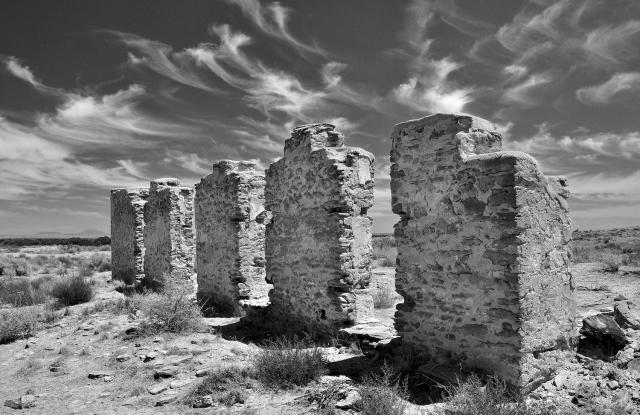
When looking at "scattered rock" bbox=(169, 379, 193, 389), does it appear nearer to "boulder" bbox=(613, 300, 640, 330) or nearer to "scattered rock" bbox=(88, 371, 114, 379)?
"scattered rock" bbox=(88, 371, 114, 379)

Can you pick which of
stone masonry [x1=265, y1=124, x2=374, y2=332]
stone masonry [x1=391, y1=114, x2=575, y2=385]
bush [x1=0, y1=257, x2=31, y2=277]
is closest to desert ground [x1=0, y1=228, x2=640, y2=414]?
stone masonry [x1=391, y1=114, x2=575, y2=385]

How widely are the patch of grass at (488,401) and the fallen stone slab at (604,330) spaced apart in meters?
1.80

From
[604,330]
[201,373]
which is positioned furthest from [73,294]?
[604,330]

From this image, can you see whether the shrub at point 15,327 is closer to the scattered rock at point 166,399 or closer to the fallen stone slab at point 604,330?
the scattered rock at point 166,399

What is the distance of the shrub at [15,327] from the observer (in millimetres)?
9391

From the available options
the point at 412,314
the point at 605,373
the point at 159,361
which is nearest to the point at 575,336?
the point at 605,373

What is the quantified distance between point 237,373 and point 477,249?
3376 mm

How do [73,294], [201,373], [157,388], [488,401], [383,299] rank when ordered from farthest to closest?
[73,294] < [383,299] < [201,373] < [157,388] < [488,401]

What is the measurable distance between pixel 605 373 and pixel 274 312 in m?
5.62

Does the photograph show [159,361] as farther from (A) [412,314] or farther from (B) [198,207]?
(B) [198,207]

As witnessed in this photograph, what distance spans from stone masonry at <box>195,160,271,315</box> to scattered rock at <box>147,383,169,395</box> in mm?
3352

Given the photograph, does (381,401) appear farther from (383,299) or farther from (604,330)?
(383,299)

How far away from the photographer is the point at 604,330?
18.3 ft

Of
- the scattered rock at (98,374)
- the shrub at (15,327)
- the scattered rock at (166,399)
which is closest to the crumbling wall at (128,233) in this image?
the shrub at (15,327)
